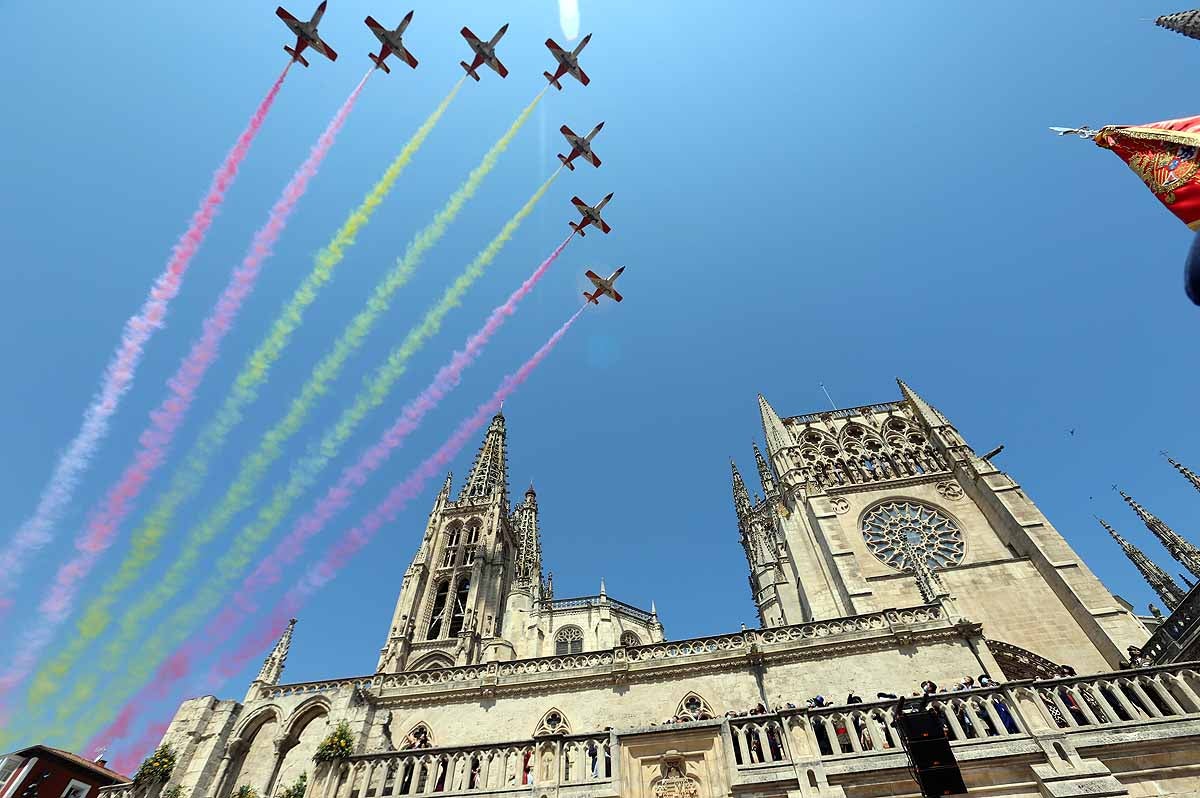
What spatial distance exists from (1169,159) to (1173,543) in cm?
4729

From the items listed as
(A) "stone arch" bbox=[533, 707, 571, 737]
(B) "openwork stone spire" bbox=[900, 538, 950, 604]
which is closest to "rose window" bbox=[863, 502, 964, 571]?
(B) "openwork stone spire" bbox=[900, 538, 950, 604]

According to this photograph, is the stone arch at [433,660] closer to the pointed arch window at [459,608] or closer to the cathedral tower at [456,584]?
the cathedral tower at [456,584]

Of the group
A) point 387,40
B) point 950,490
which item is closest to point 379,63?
point 387,40

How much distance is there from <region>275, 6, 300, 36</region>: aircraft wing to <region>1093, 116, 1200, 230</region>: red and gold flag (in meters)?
26.1

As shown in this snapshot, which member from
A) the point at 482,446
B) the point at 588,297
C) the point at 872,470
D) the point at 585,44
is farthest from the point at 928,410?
the point at 482,446

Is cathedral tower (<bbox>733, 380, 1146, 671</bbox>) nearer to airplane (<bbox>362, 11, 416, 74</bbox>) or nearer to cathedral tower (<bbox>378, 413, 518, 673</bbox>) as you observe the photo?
cathedral tower (<bbox>378, 413, 518, 673</bbox>)

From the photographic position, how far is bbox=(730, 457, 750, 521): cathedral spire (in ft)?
160

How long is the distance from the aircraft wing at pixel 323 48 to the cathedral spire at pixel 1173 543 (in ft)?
195

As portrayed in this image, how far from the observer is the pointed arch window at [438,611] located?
42.9 m

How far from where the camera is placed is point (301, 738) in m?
18.8

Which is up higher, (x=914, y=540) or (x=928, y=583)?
(x=914, y=540)

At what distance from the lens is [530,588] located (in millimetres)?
42406

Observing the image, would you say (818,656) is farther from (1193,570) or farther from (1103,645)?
(1193,570)

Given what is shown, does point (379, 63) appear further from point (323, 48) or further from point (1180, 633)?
point (1180, 633)
